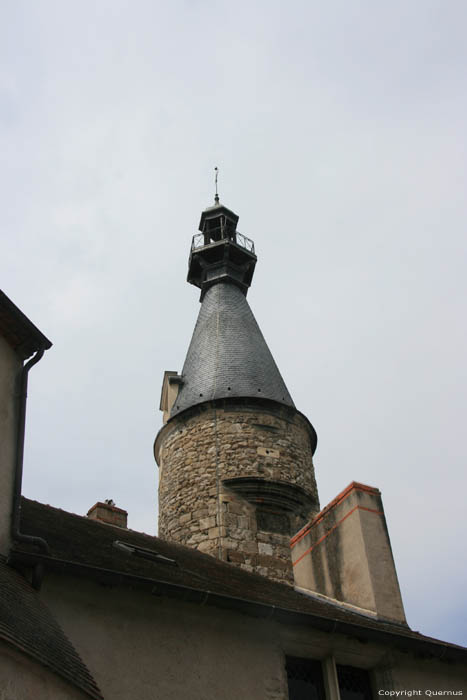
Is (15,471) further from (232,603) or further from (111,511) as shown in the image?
(111,511)

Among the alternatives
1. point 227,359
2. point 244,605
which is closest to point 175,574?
point 244,605

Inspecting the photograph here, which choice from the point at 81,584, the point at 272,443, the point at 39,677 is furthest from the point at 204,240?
the point at 39,677

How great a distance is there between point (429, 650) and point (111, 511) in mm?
5105

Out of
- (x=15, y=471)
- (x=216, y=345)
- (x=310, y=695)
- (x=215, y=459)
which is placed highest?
(x=216, y=345)

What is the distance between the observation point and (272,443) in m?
15.1

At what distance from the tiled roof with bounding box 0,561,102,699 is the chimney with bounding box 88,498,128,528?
5.18 meters

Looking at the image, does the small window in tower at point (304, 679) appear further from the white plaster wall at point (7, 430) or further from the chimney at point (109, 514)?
the chimney at point (109, 514)

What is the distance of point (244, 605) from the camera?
21.4ft

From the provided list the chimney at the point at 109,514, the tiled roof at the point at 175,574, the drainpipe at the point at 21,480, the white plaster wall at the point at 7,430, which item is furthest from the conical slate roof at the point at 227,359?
the white plaster wall at the point at 7,430

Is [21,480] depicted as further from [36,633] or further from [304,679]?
[304,679]

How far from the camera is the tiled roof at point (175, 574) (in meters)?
6.18

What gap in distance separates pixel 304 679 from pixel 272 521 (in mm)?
7155

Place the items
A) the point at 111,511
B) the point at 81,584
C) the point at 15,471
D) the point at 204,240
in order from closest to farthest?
the point at 81,584, the point at 15,471, the point at 111,511, the point at 204,240

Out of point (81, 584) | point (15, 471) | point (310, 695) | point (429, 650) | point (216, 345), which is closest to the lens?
point (81, 584)
